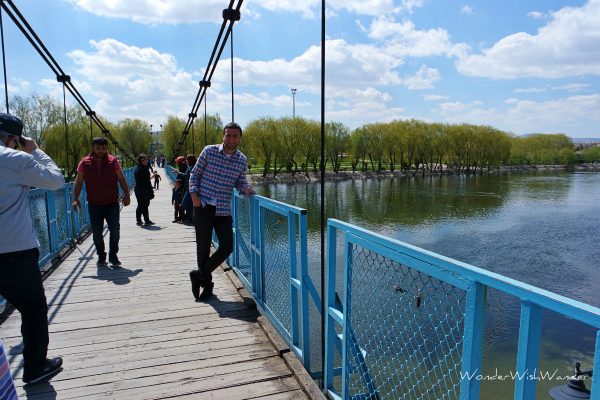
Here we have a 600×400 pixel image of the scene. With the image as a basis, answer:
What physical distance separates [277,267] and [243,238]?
4.35 ft

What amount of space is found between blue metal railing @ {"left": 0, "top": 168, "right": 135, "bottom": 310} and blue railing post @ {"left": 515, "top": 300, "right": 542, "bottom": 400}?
15.0 ft

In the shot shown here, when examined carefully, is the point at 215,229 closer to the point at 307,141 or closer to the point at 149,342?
the point at 149,342

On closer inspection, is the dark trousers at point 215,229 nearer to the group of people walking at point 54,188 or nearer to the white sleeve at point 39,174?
the group of people walking at point 54,188

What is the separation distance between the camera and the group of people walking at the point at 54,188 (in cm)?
229

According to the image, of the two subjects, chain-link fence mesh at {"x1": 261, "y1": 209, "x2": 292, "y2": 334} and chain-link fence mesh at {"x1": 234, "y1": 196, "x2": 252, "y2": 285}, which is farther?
chain-link fence mesh at {"x1": 234, "y1": 196, "x2": 252, "y2": 285}

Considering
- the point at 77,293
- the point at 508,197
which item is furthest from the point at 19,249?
the point at 508,197

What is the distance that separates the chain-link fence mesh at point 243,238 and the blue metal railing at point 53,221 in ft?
6.78

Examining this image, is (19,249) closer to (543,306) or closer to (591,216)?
(543,306)

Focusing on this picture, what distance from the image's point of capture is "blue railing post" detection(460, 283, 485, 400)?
4.55 feet

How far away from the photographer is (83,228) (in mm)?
7531

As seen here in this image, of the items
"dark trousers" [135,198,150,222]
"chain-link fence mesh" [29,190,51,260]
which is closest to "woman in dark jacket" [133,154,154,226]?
"dark trousers" [135,198,150,222]

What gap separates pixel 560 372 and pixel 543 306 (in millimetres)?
8205

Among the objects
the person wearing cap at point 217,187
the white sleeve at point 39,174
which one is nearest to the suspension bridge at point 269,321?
the person wearing cap at point 217,187

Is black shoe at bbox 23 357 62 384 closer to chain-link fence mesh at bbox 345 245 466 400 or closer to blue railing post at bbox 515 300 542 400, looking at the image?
chain-link fence mesh at bbox 345 245 466 400
